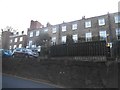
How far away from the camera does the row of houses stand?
2528cm

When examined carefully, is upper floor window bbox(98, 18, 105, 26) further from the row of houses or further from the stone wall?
the stone wall

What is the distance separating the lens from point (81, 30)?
1148 inches

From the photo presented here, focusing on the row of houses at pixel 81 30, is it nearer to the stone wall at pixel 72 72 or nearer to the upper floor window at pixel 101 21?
the upper floor window at pixel 101 21

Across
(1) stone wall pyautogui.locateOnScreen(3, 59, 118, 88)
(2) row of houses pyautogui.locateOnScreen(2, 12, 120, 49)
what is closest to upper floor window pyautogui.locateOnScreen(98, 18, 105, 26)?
(2) row of houses pyautogui.locateOnScreen(2, 12, 120, 49)

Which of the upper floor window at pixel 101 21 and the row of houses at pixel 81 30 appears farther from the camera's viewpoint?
the upper floor window at pixel 101 21

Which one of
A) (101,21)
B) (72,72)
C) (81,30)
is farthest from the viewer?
(81,30)

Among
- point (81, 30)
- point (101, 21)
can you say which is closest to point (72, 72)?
point (101, 21)

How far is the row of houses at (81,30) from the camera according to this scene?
25281mm

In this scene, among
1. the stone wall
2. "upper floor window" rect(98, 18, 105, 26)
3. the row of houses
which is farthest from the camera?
"upper floor window" rect(98, 18, 105, 26)

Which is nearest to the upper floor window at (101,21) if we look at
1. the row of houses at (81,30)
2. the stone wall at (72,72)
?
the row of houses at (81,30)

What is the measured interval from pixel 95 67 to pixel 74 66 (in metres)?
1.65

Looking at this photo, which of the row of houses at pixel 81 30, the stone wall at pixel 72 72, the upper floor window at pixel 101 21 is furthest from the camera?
the upper floor window at pixel 101 21

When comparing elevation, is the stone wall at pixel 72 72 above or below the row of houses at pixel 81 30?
below

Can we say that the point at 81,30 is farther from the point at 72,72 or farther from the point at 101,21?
the point at 72,72
